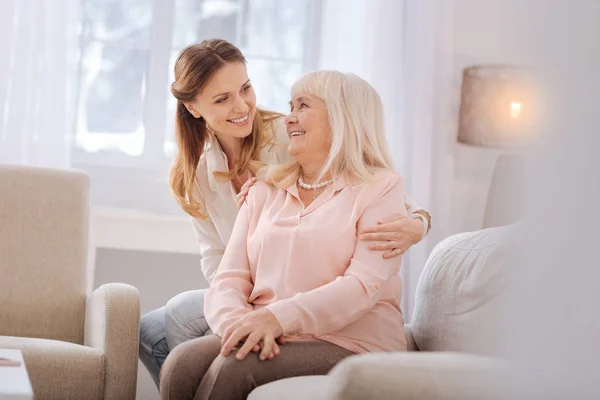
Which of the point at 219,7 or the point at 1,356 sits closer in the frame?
the point at 1,356

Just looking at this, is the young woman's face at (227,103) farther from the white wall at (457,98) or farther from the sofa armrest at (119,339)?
the white wall at (457,98)

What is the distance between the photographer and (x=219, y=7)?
11.7 feet

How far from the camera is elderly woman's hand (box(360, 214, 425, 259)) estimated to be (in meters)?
1.76

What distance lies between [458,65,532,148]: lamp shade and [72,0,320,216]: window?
101 cm

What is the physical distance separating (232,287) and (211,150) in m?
0.61

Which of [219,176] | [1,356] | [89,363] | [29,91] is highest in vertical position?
[29,91]

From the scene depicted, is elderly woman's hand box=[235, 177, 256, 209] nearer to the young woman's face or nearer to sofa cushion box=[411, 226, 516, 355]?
the young woman's face

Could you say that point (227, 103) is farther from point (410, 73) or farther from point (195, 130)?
point (410, 73)

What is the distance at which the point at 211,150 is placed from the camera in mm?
2342

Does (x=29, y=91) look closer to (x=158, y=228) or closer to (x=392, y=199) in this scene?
(x=158, y=228)

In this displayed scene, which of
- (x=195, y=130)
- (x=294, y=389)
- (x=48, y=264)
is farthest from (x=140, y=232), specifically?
(x=294, y=389)

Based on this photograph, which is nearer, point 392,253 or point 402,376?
point 402,376

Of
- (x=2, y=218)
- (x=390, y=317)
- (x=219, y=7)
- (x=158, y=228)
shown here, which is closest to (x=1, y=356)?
(x=390, y=317)

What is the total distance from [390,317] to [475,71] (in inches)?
77.3
